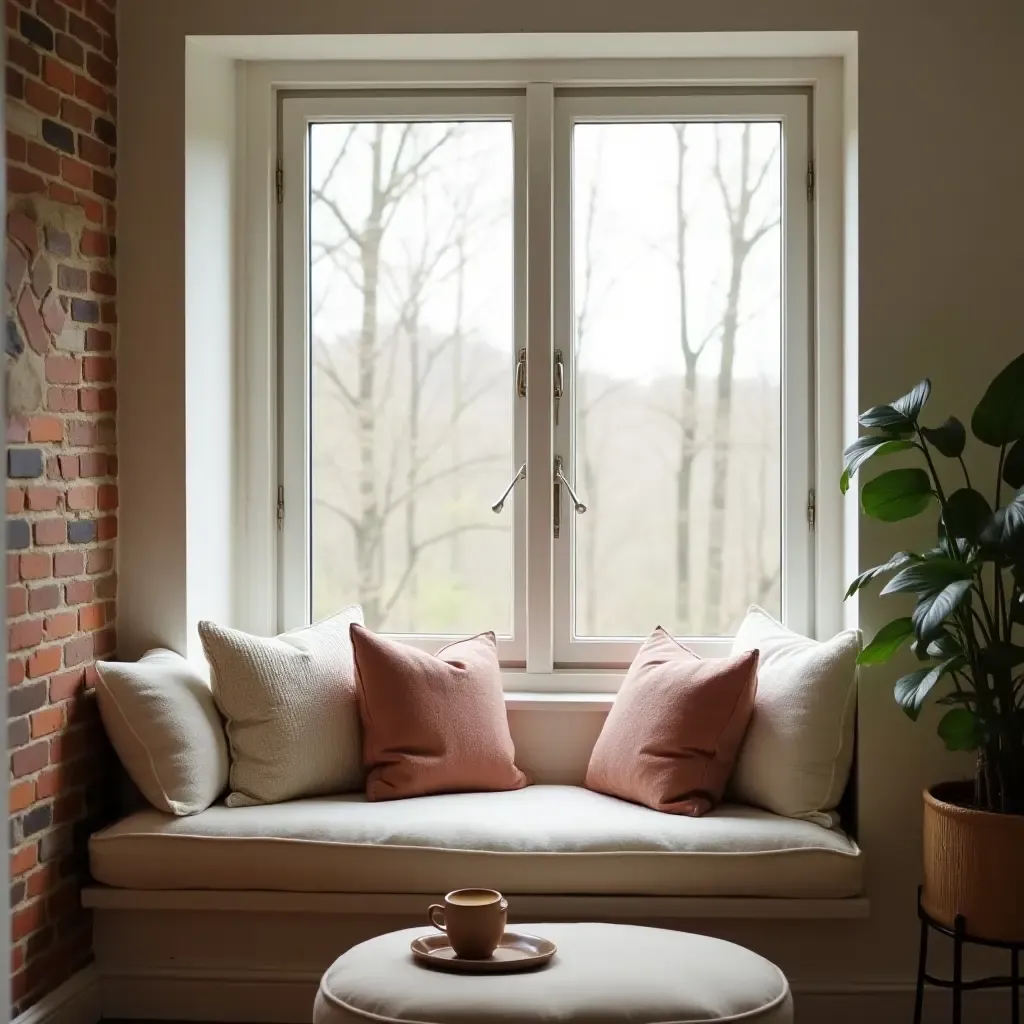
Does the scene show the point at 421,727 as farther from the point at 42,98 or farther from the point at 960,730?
the point at 42,98

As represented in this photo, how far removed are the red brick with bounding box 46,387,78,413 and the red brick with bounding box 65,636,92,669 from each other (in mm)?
547

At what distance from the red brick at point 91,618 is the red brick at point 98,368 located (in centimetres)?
56

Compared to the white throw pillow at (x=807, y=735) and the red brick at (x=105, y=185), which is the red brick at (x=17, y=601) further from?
the white throw pillow at (x=807, y=735)

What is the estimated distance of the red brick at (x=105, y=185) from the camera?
2980 millimetres

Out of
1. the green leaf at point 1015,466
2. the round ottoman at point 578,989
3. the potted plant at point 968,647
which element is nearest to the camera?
the round ottoman at point 578,989

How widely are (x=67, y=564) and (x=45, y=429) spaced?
33 centimetres

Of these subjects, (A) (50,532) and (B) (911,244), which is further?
(B) (911,244)

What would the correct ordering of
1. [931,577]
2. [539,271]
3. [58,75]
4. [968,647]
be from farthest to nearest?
1. [539,271]
2. [58,75]
3. [968,647]
4. [931,577]

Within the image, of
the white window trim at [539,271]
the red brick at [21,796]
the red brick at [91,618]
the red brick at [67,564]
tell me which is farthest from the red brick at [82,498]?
the red brick at [21,796]

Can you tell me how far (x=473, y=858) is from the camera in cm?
274

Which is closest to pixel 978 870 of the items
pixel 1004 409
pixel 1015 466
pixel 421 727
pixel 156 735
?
pixel 1015 466

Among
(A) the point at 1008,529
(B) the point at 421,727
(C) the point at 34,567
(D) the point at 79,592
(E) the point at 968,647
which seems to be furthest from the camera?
(B) the point at 421,727

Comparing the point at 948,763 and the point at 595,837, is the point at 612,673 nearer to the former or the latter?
the point at 595,837

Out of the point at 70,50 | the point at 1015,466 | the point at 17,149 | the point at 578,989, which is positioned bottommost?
the point at 578,989
